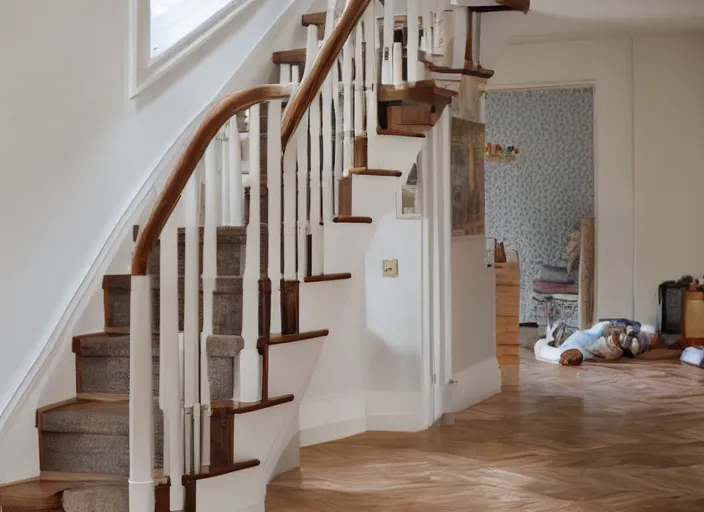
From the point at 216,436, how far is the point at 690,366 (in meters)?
5.90

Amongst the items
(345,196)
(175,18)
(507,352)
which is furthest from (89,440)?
(507,352)

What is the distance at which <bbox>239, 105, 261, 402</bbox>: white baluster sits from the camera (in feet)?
10.9

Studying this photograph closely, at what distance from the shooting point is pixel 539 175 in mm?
11172

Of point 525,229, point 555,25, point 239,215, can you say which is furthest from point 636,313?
point 239,215

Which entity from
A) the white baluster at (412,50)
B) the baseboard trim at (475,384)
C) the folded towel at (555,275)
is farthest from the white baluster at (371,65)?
the folded towel at (555,275)

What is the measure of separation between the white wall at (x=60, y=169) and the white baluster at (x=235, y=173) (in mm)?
585

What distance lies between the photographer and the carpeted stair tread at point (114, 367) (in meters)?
3.54

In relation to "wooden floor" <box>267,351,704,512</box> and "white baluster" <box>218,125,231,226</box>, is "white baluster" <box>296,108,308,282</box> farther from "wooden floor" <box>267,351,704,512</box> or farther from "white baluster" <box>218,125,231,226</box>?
"wooden floor" <box>267,351,704,512</box>

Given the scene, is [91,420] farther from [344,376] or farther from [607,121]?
[607,121]

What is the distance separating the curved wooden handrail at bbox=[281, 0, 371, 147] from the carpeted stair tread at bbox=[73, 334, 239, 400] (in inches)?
32.5

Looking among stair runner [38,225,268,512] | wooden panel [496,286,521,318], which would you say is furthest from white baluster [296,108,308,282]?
wooden panel [496,286,521,318]

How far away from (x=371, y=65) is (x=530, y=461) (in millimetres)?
2207

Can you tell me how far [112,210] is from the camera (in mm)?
4320

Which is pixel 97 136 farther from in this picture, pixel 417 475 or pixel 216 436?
pixel 417 475
